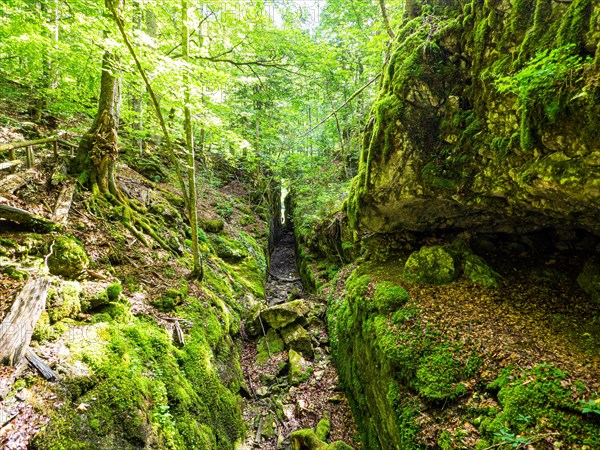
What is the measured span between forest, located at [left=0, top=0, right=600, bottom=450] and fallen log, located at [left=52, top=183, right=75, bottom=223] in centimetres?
3

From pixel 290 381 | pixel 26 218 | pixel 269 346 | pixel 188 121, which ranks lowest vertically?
pixel 290 381

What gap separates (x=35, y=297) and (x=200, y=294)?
152 inches

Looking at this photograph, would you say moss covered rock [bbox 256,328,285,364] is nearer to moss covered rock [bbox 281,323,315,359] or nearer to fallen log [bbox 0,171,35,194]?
moss covered rock [bbox 281,323,315,359]

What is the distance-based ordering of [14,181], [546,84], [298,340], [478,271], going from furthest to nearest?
[298,340] < [478,271] < [14,181] < [546,84]

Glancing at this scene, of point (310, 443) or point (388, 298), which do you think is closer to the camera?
→ point (310, 443)

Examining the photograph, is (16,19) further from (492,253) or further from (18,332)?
(492,253)

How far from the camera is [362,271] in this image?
779cm

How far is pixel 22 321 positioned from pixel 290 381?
590 centimetres

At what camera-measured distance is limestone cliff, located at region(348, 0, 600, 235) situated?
332 cm

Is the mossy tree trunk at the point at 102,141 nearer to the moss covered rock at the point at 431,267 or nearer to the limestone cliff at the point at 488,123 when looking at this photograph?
the limestone cliff at the point at 488,123

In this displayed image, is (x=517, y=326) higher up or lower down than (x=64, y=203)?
lower down

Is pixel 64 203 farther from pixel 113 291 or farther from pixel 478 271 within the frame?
pixel 478 271

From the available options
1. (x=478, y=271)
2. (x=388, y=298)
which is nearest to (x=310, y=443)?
(x=388, y=298)

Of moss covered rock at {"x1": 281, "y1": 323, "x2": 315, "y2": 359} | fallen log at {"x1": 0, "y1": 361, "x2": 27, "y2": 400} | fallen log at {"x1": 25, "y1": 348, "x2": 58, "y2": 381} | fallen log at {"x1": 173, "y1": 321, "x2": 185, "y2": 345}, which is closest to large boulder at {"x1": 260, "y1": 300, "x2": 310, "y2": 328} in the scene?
moss covered rock at {"x1": 281, "y1": 323, "x2": 315, "y2": 359}
